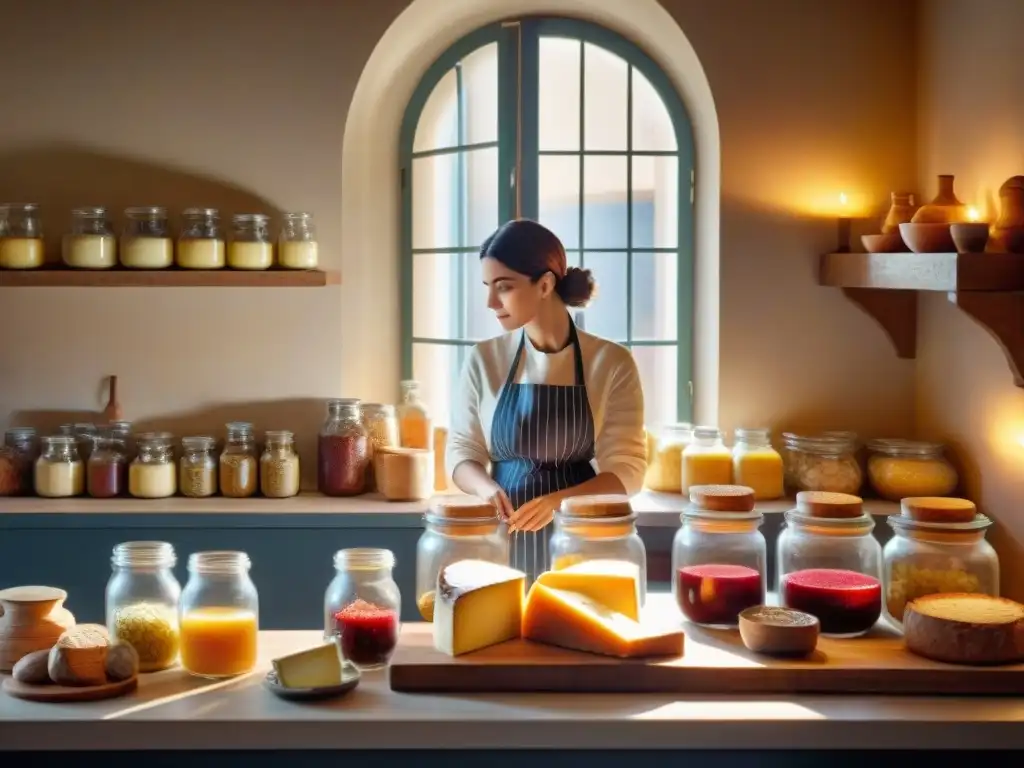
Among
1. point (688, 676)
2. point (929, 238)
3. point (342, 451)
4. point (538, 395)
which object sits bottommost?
point (688, 676)

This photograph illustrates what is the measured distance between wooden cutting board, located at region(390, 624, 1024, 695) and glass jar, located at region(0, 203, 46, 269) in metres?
2.60

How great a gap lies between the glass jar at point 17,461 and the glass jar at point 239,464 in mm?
621

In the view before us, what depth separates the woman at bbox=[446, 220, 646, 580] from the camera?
3.30 m

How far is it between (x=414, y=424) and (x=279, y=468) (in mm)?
472

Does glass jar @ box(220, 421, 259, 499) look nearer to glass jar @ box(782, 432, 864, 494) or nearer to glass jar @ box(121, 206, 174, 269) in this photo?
glass jar @ box(121, 206, 174, 269)

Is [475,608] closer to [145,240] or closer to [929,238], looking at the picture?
[929,238]

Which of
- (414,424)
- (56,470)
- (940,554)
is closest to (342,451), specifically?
(414,424)

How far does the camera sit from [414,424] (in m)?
4.29

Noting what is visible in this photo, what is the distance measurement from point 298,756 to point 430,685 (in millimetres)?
227

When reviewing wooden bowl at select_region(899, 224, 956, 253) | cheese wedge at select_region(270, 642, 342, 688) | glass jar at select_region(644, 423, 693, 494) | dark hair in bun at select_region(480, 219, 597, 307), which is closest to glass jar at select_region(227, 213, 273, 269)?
dark hair in bun at select_region(480, 219, 597, 307)

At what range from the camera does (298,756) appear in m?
1.89

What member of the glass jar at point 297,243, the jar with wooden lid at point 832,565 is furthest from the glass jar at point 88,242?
the jar with wooden lid at point 832,565

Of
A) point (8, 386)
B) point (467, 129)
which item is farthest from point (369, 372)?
point (8, 386)

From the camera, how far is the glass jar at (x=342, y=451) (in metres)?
4.12
